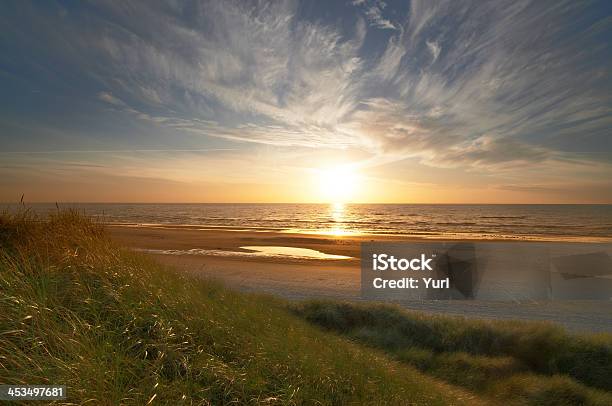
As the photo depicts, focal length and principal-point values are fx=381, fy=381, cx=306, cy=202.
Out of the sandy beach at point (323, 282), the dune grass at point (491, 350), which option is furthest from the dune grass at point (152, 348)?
the sandy beach at point (323, 282)

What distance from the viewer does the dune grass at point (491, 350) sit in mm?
6312

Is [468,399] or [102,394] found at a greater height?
[102,394]

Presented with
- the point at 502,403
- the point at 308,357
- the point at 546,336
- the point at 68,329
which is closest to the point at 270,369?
the point at 308,357

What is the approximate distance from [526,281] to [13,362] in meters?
18.2

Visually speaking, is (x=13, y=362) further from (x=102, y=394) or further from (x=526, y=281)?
(x=526, y=281)

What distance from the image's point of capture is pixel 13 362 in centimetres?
337

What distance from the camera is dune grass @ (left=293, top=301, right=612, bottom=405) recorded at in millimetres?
6312

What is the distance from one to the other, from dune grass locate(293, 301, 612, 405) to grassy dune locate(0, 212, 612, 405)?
3cm

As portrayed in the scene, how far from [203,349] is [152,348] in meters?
0.58

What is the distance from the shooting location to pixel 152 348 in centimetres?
429

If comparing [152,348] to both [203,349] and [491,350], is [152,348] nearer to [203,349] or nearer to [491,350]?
[203,349]

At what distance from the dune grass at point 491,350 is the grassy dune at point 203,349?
28 mm

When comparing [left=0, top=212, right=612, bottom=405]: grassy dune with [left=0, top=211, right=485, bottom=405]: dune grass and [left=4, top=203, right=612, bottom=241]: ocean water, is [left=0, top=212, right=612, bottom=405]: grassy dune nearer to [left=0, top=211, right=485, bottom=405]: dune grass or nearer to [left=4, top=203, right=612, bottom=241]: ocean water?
[left=0, top=211, right=485, bottom=405]: dune grass

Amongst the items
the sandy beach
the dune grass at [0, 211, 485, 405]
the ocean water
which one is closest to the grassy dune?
the dune grass at [0, 211, 485, 405]
